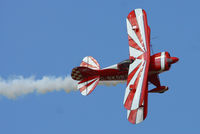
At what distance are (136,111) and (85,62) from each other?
18.5 feet

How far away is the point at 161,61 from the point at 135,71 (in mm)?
1499

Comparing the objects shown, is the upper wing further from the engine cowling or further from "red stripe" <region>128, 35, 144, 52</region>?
the engine cowling

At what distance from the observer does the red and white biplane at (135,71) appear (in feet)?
84.2

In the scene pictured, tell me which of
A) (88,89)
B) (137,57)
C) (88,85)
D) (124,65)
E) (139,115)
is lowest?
(139,115)

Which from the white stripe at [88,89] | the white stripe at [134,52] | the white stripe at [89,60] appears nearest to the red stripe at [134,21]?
the white stripe at [134,52]

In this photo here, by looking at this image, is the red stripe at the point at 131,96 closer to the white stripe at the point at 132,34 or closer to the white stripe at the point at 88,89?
the white stripe at the point at 132,34

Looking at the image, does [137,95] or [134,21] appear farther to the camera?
[134,21]

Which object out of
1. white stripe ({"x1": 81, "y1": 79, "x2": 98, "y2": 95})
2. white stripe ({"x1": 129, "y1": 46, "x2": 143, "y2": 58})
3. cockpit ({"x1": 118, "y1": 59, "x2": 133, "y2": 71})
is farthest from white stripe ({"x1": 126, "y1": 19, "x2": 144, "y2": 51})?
white stripe ({"x1": 81, "y1": 79, "x2": 98, "y2": 95})

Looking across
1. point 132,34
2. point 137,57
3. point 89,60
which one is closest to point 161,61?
point 137,57

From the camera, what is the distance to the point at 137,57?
27.3 m

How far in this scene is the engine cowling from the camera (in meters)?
26.9

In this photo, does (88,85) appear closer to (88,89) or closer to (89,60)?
(88,89)

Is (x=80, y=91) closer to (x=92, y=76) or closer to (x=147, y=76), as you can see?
(x=92, y=76)

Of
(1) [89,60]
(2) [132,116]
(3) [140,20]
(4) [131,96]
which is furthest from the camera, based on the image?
(1) [89,60]
